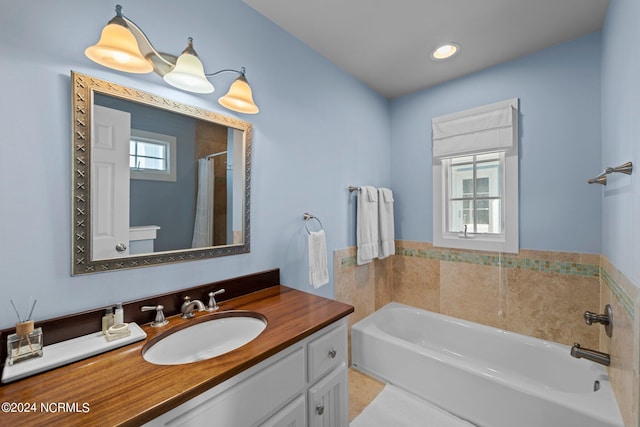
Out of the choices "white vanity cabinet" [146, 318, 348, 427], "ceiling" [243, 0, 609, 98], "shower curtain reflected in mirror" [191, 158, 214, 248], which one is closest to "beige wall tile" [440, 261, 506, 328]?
"white vanity cabinet" [146, 318, 348, 427]

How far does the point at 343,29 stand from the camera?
171 centimetres

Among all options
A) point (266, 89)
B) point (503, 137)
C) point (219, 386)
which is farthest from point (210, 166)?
point (503, 137)

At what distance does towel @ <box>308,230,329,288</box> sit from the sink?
22.1 inches

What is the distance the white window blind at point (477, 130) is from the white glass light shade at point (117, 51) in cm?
224

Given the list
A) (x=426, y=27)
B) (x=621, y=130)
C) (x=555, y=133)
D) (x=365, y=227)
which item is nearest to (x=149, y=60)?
(x=426, y=27)

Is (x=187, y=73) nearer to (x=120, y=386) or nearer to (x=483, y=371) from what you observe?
(x=120, y=386)

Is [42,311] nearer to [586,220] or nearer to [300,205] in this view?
[300,205]

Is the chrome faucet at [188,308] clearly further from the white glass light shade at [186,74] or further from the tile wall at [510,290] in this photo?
the tile wall at [510,290]

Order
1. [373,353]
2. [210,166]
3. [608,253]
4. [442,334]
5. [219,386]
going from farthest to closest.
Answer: [442,334]
[373,353]
[608,253]
[210,166]
[219,386]

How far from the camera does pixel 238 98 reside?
1.29 meters

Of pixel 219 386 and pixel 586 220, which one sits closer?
pixel 219 386

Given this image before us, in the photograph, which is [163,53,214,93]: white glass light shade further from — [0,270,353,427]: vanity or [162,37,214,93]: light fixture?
[0,270,353,427]: vanity

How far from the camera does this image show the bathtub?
1396mm

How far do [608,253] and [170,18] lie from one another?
2.62 meters
